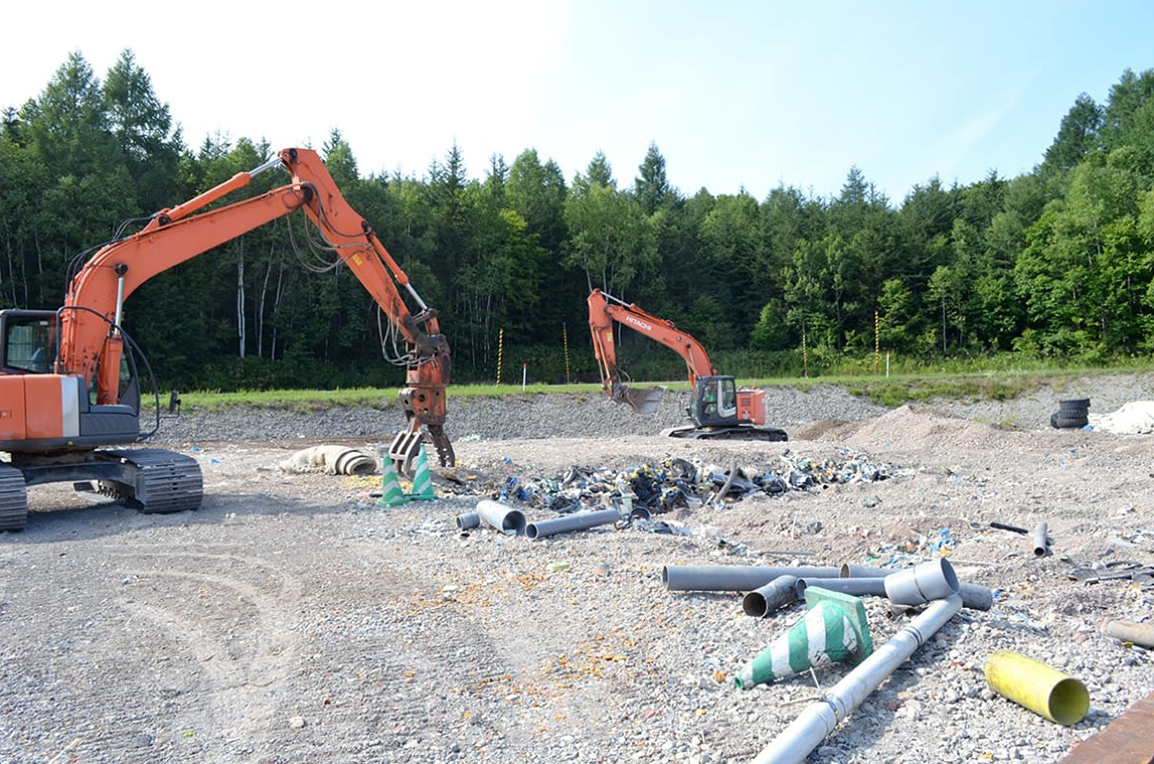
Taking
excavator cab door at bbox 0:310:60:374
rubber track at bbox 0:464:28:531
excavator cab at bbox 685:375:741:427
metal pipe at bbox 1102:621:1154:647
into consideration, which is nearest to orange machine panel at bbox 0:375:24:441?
rubber track at bbox 0:464:28:531

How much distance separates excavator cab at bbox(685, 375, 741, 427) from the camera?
741 inches

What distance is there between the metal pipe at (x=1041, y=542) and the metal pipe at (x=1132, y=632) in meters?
2.51

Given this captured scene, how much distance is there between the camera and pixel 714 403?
18859 mm

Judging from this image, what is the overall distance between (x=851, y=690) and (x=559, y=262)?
156 ft

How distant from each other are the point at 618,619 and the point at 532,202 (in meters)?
46.6

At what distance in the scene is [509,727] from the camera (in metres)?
4.20

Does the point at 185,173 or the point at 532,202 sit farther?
the point at 532,202

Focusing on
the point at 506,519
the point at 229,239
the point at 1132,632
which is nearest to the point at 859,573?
the point at 1132,632

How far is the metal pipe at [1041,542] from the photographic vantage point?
305 inches

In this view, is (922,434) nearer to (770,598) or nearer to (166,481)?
(770,598)

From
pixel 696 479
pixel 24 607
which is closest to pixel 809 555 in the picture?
pixel 696 479

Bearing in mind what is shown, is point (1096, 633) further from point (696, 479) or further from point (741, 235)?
point (741, 235)

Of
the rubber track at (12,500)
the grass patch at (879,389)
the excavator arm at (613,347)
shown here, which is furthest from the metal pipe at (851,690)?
the grass patch at (879,389)

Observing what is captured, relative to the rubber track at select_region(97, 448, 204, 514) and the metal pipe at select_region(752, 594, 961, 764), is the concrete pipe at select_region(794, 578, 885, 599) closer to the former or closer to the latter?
the metal pipe at select_region(752, 594, 961, 764)
